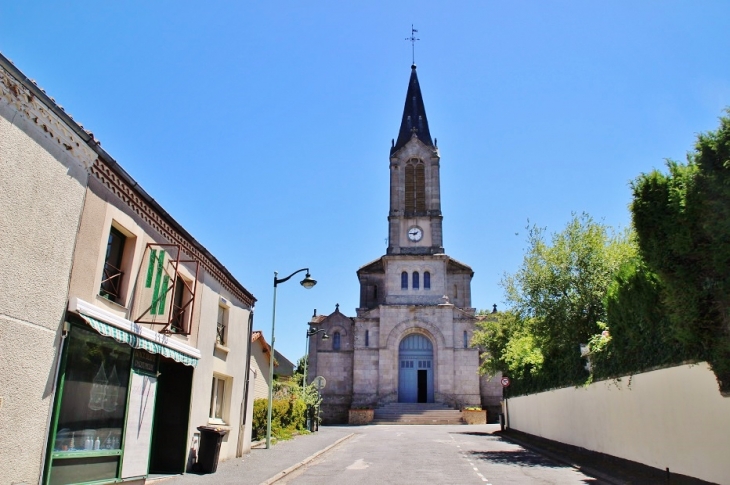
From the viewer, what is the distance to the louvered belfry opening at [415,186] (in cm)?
5059

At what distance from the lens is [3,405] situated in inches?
277

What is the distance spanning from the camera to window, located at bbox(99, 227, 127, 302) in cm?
987

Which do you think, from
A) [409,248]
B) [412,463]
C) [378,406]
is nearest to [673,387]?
[412,463]

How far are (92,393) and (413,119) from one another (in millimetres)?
48517

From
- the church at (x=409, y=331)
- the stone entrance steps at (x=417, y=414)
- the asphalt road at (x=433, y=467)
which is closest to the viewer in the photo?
the asphalt road at (x=433, y=467)

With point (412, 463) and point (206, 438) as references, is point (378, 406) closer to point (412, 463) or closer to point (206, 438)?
point (412, 463)

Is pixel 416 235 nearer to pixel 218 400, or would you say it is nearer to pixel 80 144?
pixel 218 400

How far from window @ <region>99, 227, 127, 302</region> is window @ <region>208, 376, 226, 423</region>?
5.81 meters

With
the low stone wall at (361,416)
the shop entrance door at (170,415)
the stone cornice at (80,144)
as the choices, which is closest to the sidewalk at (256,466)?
the shop entrance door at (170,415)

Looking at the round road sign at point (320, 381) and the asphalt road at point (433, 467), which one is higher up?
the round road sign at point (320, 381)

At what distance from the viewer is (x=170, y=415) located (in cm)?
1305

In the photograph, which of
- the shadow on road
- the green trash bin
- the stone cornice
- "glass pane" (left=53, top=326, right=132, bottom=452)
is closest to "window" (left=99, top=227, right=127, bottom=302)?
the stone cornice

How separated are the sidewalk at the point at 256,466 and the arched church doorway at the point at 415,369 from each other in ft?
82.1

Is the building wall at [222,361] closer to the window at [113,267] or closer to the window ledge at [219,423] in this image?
the window ledge at [219,423]
